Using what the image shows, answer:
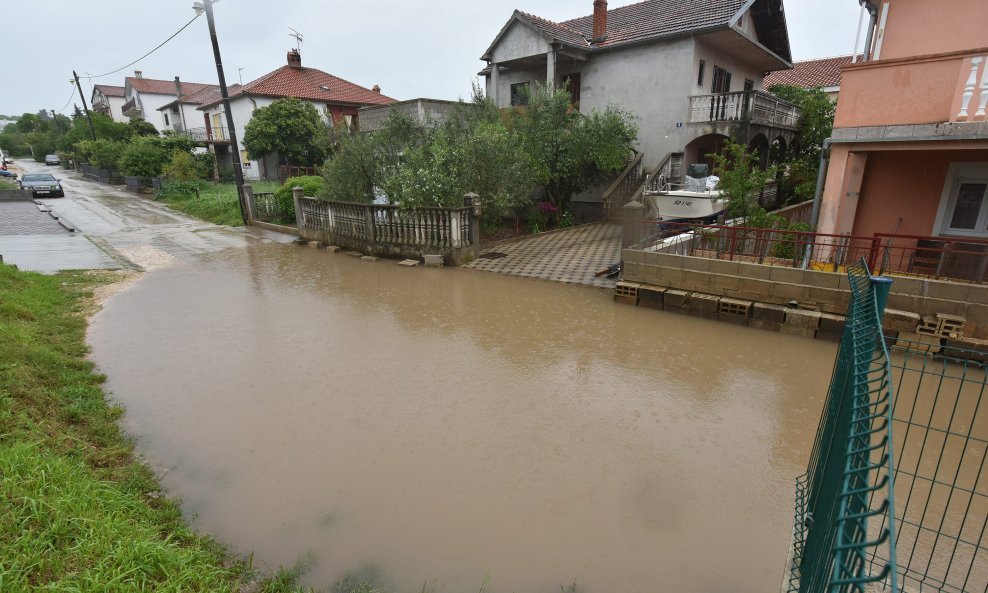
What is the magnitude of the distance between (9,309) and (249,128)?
71.1 ft

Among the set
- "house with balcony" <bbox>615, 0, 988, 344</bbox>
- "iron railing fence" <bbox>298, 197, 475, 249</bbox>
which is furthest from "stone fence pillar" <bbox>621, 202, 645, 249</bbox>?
"iron railing fence" <bbox>298, 197, 475, 249</bbox>

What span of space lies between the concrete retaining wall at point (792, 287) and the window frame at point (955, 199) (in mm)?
2940

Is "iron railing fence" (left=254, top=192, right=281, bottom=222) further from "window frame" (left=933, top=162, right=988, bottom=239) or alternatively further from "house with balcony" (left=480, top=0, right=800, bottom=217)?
"window frame" (left=933, top=162, right=988, bottom=239)

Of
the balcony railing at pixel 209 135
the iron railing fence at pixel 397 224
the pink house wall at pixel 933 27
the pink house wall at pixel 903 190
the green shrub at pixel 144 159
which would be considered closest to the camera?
the pink house wall at pixel 933 27

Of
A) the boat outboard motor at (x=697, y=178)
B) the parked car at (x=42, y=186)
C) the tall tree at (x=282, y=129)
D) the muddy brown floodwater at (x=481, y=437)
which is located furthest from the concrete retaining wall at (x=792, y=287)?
the parked car at (x=42, y=186)

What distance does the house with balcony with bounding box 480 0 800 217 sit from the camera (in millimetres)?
14211

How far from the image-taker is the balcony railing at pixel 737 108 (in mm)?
13570

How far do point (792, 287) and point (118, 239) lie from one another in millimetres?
18487

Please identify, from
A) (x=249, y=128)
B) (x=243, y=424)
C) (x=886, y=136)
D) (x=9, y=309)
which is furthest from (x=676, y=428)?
(x=249, y=128)

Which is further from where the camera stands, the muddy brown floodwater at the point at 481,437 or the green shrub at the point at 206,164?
the green shrub at the point at 206,164

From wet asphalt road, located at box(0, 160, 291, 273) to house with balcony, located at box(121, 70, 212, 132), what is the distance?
28647 millimetres

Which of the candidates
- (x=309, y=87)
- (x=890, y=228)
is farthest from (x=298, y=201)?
(x=309, y=87)

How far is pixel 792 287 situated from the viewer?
22.4ft

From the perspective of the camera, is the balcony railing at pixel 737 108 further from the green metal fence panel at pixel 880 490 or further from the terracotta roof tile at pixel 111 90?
the terracotta roof tile at pixel 111 90
